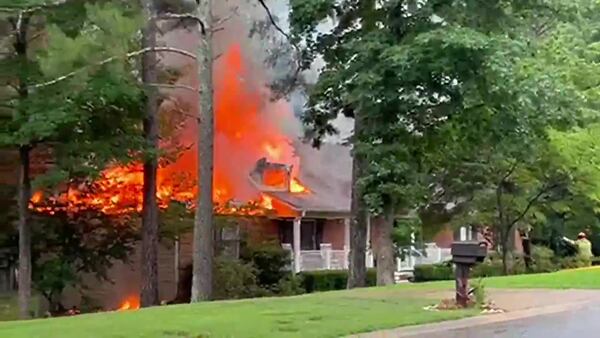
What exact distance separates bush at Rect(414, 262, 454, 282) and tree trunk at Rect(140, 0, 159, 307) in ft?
41.8

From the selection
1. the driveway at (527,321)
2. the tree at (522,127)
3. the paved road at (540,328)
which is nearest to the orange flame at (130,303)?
the tree at (522,127)

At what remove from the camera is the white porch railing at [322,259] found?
3294 centimetres

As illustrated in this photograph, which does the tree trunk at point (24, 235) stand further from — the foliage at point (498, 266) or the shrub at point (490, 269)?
the shrub at point (490, 269)

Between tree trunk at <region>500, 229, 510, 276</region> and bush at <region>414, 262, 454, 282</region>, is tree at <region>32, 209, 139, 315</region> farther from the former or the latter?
tree trunk at <region>500, 229, 510, 276</region>

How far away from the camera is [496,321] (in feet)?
42.1

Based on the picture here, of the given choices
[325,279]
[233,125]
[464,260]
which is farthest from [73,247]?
[464,260]

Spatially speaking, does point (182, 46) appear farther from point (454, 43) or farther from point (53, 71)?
point (454, 43)

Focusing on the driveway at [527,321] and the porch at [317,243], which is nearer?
the driveway at [527,321]

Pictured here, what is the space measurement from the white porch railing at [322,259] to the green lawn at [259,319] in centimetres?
1643

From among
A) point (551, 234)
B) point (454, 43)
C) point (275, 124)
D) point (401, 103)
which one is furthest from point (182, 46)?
point (551, 234)

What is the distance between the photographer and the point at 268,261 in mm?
30484

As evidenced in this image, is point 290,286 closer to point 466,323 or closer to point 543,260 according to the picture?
point 543,260

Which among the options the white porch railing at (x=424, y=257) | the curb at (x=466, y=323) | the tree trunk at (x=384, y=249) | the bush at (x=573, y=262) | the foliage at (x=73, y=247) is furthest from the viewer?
the white porch railing at (x=424, y=257)

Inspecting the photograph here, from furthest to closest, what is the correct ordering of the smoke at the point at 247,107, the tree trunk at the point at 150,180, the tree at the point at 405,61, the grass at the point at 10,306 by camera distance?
the smoke at the point at 247,107, the tree trunk at the point at 150,180, the grass at the point at 10,306, the tree at the point at 405,61
